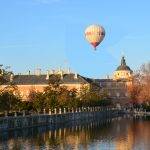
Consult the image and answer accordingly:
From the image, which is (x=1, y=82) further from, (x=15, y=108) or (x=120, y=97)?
(x=120, y=97)

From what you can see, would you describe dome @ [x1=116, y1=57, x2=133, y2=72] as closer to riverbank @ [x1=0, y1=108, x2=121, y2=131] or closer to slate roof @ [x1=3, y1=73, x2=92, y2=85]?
slate roof @ [x1=3, y1=73, x2=92, y2=85]

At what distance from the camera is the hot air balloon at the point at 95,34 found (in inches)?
2367

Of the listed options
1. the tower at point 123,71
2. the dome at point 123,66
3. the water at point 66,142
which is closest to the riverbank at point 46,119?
the water at point 66,142

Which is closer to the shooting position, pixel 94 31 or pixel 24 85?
pixel 94 31

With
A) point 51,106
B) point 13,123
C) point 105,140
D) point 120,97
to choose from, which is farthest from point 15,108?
point 120,97

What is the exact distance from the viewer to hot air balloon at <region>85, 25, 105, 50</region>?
60.1 meters

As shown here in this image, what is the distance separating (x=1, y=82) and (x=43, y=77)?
6888cm

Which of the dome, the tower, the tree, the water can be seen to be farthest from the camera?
the dome

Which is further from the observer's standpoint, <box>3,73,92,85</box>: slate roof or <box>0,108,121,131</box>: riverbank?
<box>3,73,92,85</box>: slate roof

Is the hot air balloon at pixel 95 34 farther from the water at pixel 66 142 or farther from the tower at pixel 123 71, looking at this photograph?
the tower at pixel 123 71

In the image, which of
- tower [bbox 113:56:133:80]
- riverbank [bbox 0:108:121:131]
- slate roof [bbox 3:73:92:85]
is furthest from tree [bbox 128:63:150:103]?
tower [bbox 113:56:133:80]

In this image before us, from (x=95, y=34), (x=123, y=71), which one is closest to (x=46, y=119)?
(x=95, y=34)

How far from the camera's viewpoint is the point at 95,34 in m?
60.3

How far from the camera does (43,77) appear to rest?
132250mm
